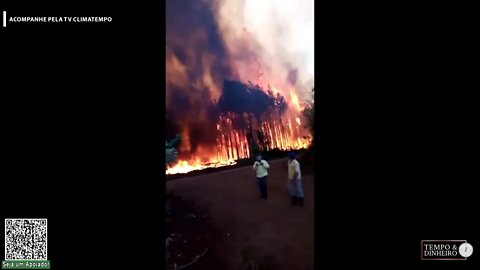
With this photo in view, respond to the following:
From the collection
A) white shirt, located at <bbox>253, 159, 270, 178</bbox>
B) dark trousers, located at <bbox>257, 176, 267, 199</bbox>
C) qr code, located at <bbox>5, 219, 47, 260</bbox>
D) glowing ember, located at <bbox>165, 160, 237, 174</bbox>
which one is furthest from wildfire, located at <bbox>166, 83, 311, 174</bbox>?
qr code, located at <bbox>5, 219, 47, 260</bbox>

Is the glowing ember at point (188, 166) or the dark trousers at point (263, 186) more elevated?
the glowing ember at point (188, 166)

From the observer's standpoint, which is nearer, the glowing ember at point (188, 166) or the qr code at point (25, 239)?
the qr code at point (25, 239)

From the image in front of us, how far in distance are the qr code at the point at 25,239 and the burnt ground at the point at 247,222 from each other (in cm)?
105

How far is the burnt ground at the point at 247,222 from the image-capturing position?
11.4 feet

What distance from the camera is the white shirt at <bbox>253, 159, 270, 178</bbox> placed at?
3.53m

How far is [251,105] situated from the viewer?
3.53m

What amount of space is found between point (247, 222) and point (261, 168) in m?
0.46

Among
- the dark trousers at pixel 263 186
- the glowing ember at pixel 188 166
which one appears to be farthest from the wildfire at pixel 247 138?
the dark trousers at pixel 263 186

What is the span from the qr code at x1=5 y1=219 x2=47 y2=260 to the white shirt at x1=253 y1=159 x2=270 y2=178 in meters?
1.75

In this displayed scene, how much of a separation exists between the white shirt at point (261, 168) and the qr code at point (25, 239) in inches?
68.7

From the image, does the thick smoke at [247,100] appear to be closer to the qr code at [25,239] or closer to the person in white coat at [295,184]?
the person in white coat at [295,184]
